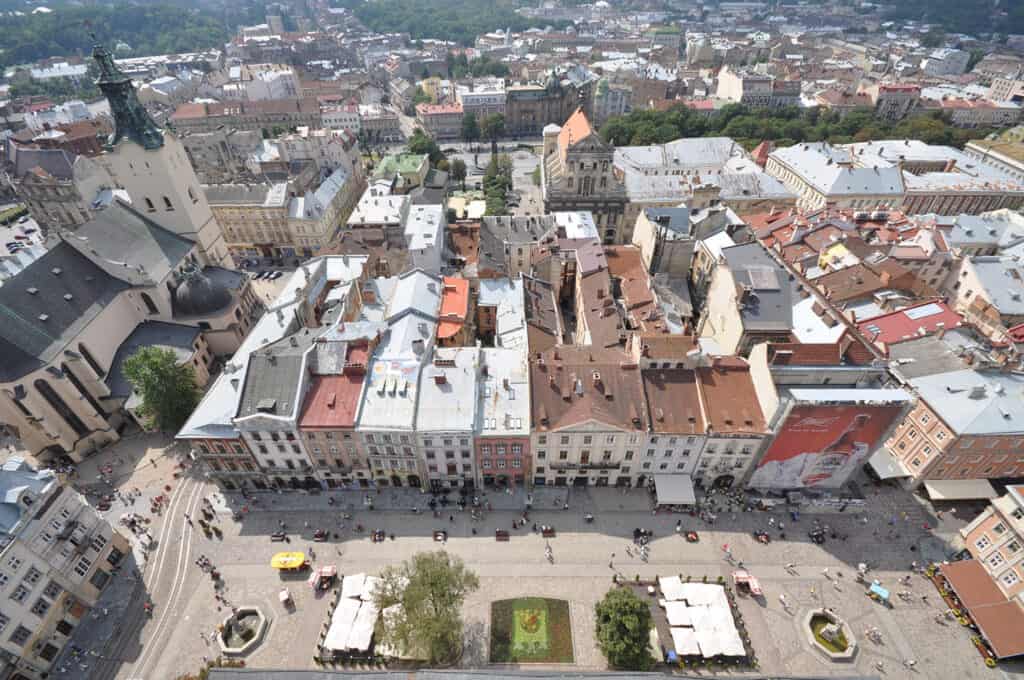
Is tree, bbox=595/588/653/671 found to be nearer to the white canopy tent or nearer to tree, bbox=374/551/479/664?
tree, bbox=374/551/479/664

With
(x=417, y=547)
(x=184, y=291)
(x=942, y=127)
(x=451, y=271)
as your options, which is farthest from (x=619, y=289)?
(x=942, y=127)

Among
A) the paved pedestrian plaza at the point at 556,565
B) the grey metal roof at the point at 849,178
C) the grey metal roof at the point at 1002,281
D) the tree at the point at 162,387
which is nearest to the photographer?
the paved pedestrian plaza at the point at 556,565

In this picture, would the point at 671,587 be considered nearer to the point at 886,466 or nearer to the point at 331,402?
the point at 886,466

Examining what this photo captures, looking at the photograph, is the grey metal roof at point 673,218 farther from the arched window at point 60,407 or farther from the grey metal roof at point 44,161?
the grey metal roof at point 44,161

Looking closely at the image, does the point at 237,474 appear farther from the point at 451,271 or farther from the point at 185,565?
the point at 451,271

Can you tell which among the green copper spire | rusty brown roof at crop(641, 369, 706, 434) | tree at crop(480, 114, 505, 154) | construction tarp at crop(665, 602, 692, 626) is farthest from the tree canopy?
construction tarp at crop(665, 602, 692, 626)

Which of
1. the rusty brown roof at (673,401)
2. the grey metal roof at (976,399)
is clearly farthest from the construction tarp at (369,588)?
the grey metal roof at (976,399)

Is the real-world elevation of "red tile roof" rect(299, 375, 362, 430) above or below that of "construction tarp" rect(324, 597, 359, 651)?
above
